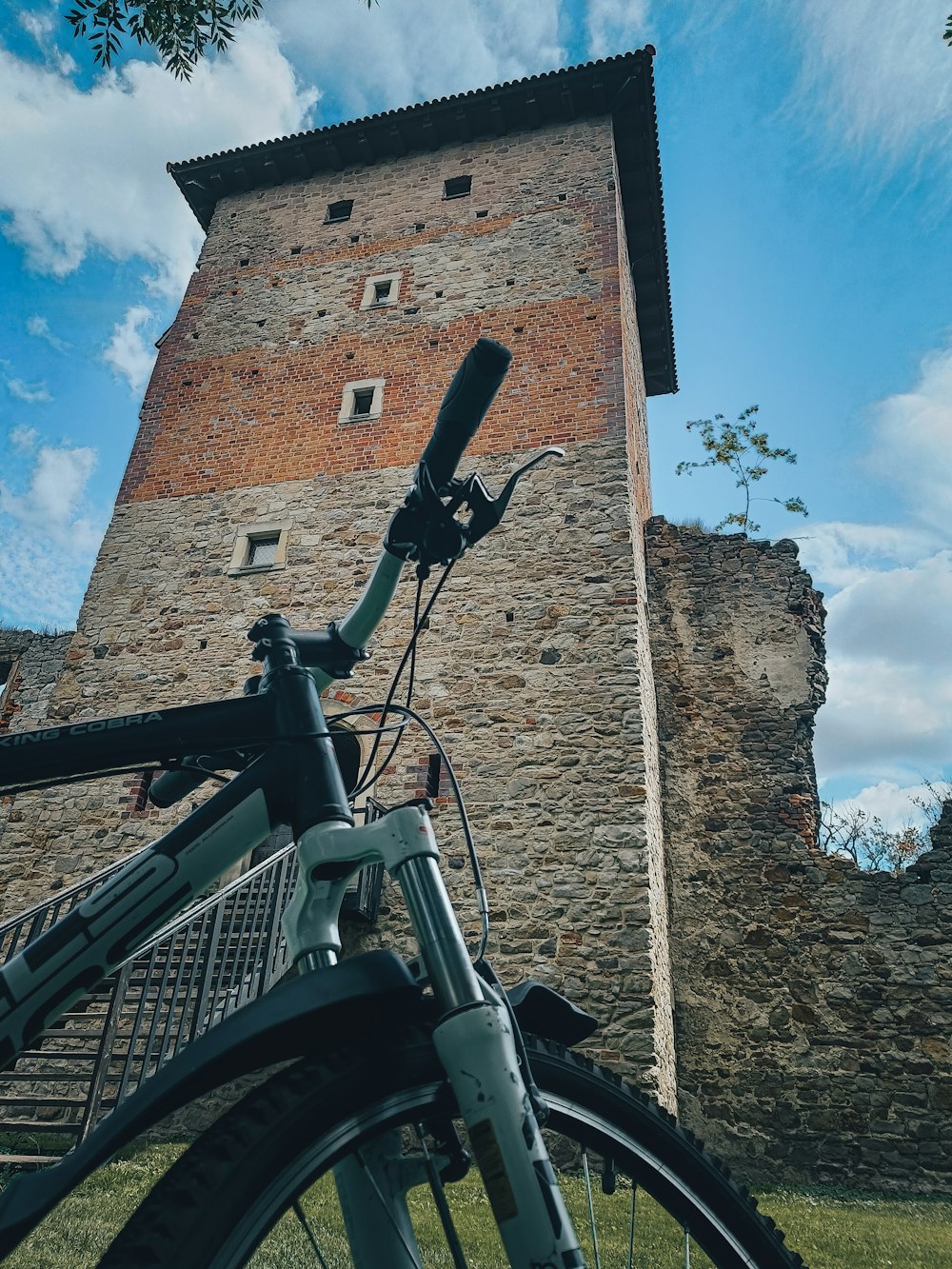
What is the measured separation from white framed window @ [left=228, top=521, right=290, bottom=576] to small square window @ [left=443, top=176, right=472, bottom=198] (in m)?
5.68

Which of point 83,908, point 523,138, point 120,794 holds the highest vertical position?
point 523,138

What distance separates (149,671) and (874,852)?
18.4m

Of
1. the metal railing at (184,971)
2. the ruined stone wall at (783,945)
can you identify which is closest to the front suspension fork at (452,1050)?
the metal railing at (184,971)

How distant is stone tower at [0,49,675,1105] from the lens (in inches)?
268

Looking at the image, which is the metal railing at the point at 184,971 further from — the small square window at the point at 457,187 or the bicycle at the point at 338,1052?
the small square window at the point at 457,187

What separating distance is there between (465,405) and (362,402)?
883 cm

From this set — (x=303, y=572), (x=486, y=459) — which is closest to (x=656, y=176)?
(x=486, y=459)

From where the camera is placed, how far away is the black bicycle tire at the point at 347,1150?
0.90m

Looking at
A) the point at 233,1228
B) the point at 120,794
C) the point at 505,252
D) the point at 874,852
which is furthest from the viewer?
the point at 874,852

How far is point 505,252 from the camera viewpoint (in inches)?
404

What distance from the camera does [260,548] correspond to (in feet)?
29.9

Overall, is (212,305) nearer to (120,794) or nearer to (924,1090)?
(120,794)

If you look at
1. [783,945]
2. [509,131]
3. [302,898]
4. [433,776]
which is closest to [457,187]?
[509,131]

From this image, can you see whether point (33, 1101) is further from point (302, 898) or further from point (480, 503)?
point (480, 503)
